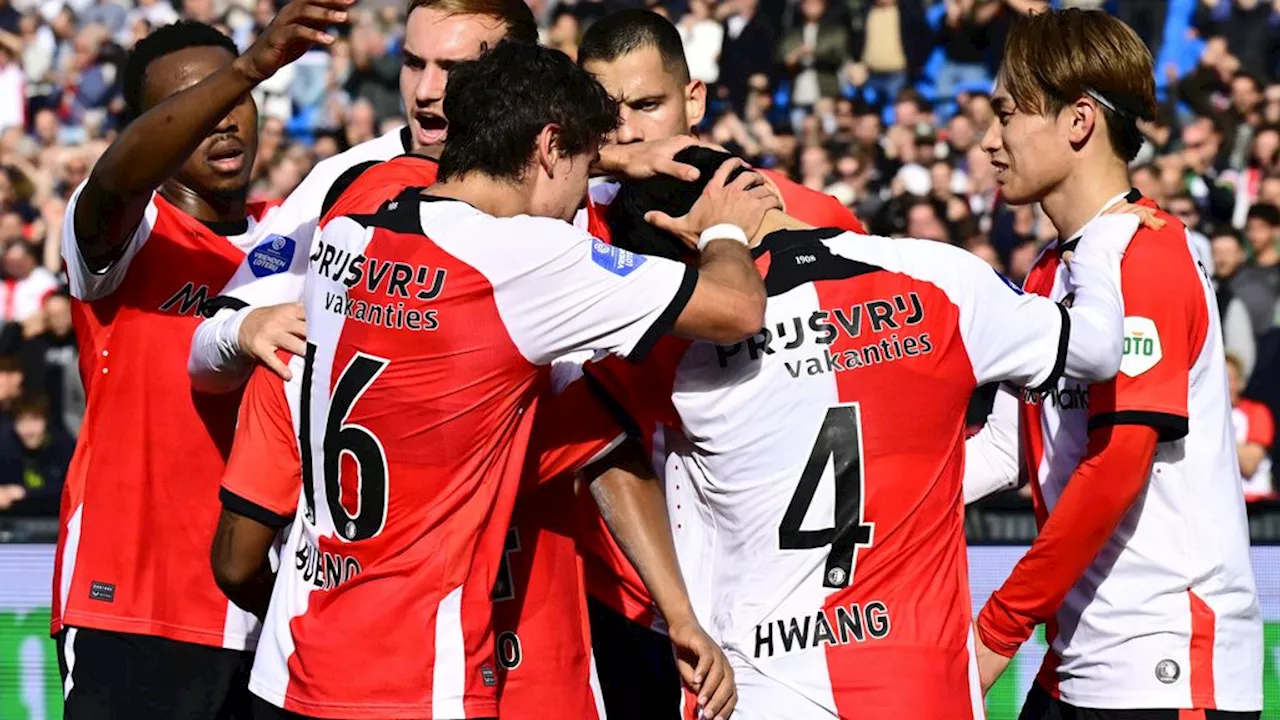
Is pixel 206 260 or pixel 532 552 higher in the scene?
pixel 206 260

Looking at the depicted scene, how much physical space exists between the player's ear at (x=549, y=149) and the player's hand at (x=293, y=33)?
588 millimetres

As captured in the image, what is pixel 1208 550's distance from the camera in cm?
434

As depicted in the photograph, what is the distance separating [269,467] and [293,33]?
3.36 ft

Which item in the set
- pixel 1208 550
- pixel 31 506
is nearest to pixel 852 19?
pixel 31 506

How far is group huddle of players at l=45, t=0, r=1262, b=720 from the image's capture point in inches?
146

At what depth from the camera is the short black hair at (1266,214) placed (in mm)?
12188

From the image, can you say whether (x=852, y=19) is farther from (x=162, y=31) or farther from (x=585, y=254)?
(x=585, y=254)

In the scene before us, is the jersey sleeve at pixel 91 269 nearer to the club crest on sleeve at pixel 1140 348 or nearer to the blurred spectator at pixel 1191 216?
the club crest on sleeve at pixel 1140 348

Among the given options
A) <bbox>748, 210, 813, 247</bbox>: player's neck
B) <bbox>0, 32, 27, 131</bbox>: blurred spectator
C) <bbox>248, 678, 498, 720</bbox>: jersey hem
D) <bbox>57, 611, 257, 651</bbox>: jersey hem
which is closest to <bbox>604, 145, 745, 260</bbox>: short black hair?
<bbox>748, 210, 813, 247</bbox>: player's neck

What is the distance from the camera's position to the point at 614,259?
12.3 ft

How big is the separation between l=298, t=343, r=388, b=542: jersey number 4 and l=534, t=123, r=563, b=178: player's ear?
57 centimetres

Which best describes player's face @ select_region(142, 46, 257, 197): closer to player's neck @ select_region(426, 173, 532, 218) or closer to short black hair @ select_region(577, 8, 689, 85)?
short black hair @ select_region(577, 8, 689, 85)

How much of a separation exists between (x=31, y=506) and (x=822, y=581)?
4.04 m

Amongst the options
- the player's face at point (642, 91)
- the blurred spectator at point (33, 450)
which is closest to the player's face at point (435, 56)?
the player's face at point (642, 91)
